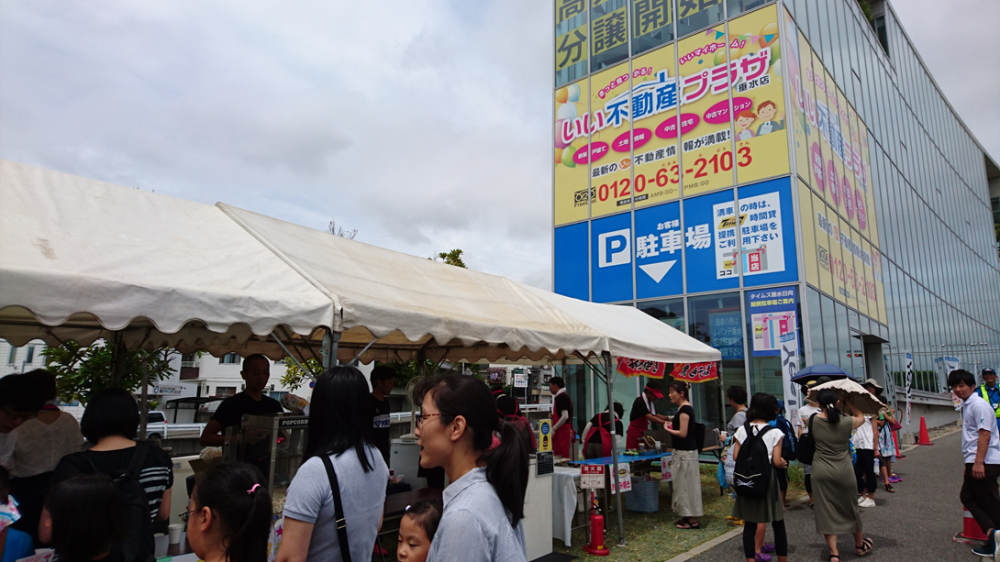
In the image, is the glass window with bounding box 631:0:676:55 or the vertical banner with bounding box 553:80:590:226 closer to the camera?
the glass window with bounding box 631:0:676:55

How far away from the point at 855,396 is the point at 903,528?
1777mm

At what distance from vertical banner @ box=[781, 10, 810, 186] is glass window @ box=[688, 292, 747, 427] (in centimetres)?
343

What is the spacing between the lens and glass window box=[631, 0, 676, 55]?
49.5ft

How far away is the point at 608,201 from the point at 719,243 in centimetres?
337

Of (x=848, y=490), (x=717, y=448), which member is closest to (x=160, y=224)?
(x=848, y=490)

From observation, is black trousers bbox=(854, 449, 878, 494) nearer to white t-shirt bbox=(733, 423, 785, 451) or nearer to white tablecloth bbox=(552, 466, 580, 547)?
white t-shirt bbox=(733, 423, 785, 451)

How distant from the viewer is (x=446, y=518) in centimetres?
153

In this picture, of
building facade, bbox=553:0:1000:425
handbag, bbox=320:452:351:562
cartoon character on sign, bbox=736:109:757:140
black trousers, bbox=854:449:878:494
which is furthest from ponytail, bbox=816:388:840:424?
cartoon character on sign, bbox=736:109:757:140

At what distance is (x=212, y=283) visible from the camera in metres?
3.76

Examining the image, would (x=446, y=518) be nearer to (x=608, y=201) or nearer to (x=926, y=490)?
(x=926, y=490)

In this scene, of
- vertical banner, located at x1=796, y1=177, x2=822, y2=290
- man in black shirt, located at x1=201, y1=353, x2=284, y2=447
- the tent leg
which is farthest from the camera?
vertical banner, located at x1=796, y1=177, x2=822, y2=290

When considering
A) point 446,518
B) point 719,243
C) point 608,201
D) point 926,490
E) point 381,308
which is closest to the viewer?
point 446,518

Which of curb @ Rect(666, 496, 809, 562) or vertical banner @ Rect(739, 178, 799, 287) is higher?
vertical banner @ Rect(739, 178, 799, 287)

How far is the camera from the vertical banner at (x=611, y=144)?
50.3 ft
